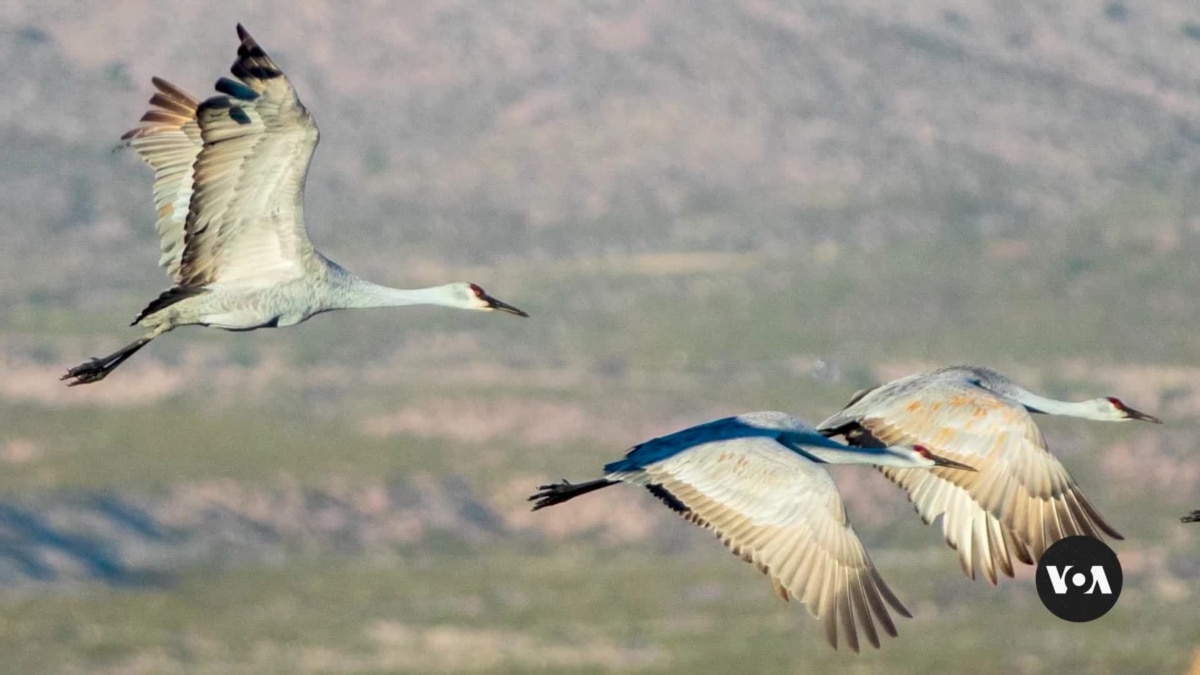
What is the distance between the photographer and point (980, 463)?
27109 mm

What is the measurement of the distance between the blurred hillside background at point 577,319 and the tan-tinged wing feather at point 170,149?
54719 millimetres

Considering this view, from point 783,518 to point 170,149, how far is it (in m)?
8.79

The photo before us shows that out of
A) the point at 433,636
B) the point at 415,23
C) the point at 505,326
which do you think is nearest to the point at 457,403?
the point at 505,326

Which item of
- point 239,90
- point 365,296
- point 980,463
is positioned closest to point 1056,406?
point 980,463

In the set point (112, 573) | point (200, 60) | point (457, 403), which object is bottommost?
point (112, 573)

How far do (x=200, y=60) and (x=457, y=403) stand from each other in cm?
2961

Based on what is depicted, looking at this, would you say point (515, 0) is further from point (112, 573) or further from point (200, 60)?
point (112, 573)

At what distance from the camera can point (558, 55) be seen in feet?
472

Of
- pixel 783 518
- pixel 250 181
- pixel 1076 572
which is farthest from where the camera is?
pixel 1076 572

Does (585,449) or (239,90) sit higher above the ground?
(239,90)

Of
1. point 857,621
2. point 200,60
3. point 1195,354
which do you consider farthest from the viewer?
point 200,60

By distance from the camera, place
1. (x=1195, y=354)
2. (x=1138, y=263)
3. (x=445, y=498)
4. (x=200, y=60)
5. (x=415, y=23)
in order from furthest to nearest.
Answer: (x=415, y=23) → (x=200, y=60) → (x=1138, y=263) → (x=1195, y=354) → (x=445, y=498)

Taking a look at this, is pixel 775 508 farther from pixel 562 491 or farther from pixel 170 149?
pixel 170 149

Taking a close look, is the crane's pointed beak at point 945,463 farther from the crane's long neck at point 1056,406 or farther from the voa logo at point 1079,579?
the voa logo at point 1079,579
